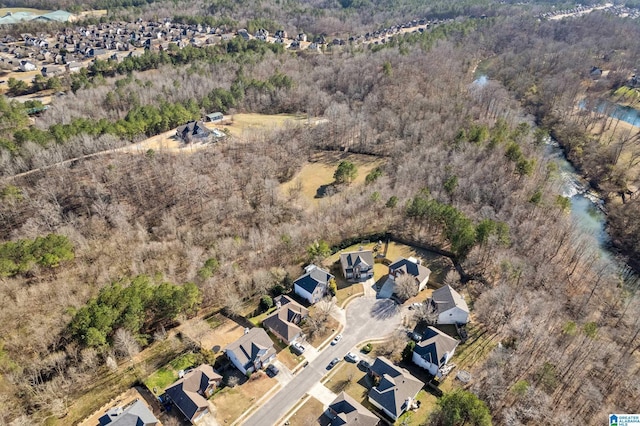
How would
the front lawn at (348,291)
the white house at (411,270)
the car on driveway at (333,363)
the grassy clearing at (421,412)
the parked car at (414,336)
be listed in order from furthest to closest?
the white house at (411,270) → the front lawn at (348,291) → the parked car at (414,336) → the car on driveway at (333,363) → the grassy clearing at (421,412)

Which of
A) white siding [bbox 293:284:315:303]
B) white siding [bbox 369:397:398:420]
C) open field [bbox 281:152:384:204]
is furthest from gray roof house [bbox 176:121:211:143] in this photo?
white siding [bbox 369:397:398:420]

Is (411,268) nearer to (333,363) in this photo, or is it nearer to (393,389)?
(333,363)

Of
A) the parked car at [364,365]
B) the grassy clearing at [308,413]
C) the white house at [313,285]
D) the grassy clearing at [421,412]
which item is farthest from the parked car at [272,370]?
the grassy clearing at [421,412]

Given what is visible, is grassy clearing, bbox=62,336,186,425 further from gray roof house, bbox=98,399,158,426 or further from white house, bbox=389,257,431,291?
white house, bbox=389,257,431,291

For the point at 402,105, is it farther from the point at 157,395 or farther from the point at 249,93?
the point at 157,395

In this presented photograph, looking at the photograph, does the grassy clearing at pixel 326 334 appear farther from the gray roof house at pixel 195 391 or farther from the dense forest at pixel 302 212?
the gray roof house at pixel 195 391

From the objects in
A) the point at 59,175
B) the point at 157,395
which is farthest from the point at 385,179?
the point at 59,175
